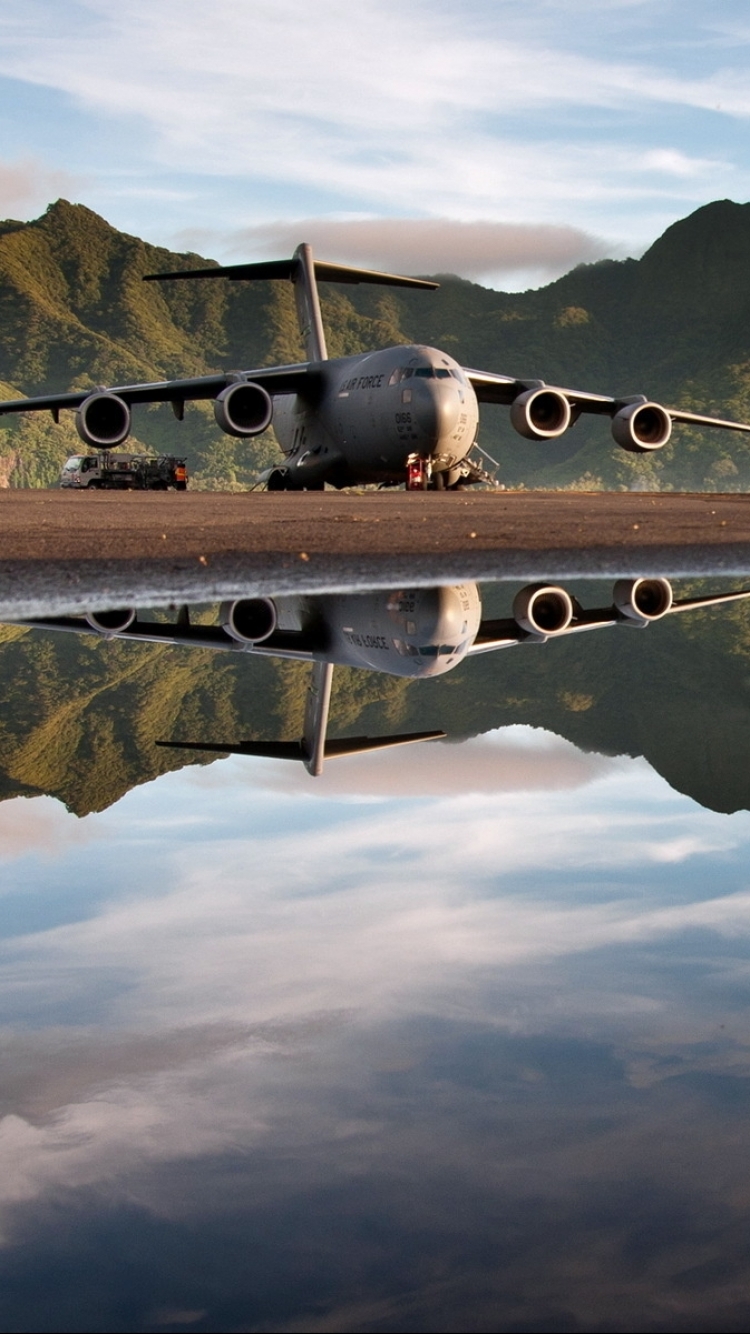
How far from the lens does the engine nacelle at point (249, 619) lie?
7.71 m

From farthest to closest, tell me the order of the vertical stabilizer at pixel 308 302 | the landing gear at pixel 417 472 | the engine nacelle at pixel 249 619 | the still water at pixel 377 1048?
the vertical stabilizer at pixel 308 302 < the landing gear at pixel 417 472 < the engine nacelle at pixel 249 619 < the still water at pixel 377 1048

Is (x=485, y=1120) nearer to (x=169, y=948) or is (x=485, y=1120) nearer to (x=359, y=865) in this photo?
(x=169, y=948)

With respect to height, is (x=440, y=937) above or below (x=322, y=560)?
below

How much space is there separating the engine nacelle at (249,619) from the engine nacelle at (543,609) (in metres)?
1.38

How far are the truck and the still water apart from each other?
1775 inches

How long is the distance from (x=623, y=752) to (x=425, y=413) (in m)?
23.6

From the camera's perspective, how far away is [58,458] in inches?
7156

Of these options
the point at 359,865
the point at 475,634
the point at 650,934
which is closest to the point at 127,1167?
the point at 650,934

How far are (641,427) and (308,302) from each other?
10.2m

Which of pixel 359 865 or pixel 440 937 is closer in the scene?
pixel 440 937

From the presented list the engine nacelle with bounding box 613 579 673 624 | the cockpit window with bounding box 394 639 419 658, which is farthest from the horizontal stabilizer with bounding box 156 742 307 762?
the engine nacelle with bounding box 613 579 673 624

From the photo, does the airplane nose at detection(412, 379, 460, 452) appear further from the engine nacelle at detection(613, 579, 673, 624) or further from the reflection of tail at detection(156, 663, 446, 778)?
the reflection of tail at detection(156, 663, 446, 778)

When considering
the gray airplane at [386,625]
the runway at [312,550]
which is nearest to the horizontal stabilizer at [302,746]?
the gray airplane at [386,625]

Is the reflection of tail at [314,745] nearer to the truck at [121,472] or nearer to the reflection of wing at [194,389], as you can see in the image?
the reflection of wing at [194,389]
